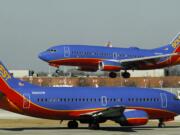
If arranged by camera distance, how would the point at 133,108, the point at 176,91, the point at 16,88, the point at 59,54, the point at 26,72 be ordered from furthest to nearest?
1. the point at 26,72
2. the point at 176,91
3. the point at 59,54
4. the point at 133,108
5. the point at 16,88

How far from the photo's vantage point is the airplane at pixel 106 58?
249ft

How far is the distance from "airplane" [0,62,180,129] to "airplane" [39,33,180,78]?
80.1ft

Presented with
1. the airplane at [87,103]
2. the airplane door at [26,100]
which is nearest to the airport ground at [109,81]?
the airplane at [87,103]

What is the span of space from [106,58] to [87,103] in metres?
28.1

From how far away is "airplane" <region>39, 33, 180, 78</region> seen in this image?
75.9 metres

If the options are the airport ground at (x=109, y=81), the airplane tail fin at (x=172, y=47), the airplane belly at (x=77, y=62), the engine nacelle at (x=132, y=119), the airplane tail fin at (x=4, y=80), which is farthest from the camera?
the airport ground at (x=109, y=81)

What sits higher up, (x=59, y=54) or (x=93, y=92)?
(x=59, y=54)

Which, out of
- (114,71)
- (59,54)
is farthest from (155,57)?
(59,54)

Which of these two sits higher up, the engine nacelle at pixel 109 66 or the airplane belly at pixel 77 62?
the airplane belly at pixel 77 62

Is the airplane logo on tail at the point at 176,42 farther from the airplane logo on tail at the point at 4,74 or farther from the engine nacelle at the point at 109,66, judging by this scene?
the airplane logo on tail at the point at 4,74

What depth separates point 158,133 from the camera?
45.7 metres

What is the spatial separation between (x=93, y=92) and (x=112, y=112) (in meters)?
3.12

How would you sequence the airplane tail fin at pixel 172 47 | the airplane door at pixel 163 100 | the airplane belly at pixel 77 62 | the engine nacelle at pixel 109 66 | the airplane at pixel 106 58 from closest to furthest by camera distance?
the airplane door at pixel 163 100 < the airplane belly at pixel 77 62 < the airplane at pixel 106 58 < the engine nacelle at pixel 109 66 < the airplane tail fin at pixel 172 47

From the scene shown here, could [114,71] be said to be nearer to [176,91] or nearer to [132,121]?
[176,91]
